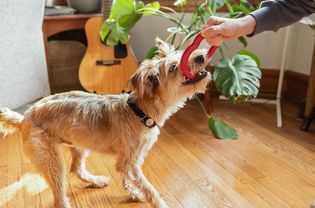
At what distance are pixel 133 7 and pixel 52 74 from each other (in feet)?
4.27

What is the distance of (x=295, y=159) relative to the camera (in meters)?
1.95

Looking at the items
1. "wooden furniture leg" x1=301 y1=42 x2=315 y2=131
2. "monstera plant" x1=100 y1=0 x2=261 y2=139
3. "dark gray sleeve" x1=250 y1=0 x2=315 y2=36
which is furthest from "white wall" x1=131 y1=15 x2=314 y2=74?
"dark gray sleeve" x1=250 y1=0 x2=315 y2=36

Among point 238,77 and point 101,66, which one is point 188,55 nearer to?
point 238,77

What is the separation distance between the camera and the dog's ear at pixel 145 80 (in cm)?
129

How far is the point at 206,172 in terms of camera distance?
183 cm

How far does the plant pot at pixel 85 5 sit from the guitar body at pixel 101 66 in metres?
0.33

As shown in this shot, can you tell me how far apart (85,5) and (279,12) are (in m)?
2.31

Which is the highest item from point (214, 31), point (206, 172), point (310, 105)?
point (214, 31)

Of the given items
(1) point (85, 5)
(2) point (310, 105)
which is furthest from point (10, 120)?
(2) point (310, 105)

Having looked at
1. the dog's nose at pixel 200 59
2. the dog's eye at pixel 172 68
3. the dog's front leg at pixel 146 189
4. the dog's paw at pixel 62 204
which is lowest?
the dog's paw at pixel 62 204

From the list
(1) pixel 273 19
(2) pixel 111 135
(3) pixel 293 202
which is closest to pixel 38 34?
(2) pixel 111 135

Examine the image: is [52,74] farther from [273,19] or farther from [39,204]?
[273,19]

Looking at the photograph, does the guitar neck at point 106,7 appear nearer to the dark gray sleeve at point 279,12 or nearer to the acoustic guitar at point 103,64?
the acoustic guitar at point 103,64

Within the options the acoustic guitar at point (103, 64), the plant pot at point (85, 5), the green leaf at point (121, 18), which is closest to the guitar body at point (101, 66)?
the acoustic guitar at point (103, 64)
